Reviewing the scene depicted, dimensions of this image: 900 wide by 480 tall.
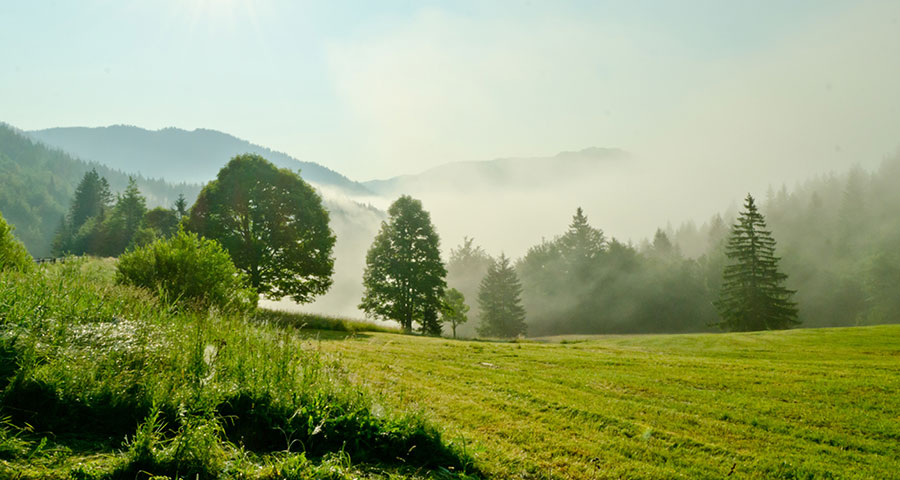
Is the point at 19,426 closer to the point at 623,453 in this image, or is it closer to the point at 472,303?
the point at 623,453

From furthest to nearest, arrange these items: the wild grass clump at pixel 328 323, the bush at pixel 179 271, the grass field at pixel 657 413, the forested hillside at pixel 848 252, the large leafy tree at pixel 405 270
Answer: the forested hillside at pixel 848 252
the large leafy tree at pixel 405 270
the wild grass clump at pixel 328 323
the bush at pixel 179 271
the grass field at pixel 657 413

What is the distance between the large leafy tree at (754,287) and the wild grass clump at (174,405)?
5474cm

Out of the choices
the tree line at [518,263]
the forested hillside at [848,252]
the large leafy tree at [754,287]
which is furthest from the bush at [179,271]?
the forested hillside at [848,252]

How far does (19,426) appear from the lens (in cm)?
498

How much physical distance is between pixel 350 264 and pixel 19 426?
139 m

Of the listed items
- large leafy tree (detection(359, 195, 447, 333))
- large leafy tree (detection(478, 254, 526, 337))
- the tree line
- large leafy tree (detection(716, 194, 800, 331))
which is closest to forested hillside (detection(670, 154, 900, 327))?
the tree line

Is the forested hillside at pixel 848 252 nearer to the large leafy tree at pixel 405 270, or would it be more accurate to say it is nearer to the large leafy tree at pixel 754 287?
the large leafy tree at pixel 754 287

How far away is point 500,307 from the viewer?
70.5m

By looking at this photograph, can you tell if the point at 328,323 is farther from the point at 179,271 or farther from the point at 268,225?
the point at 179,271

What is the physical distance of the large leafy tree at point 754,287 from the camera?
48219mm

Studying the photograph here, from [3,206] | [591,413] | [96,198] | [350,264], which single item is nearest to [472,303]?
[350,264]

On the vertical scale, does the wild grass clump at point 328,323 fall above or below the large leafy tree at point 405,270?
below

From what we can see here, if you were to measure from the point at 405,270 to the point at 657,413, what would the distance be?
3028 cm

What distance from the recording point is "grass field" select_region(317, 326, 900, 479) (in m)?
6.11
